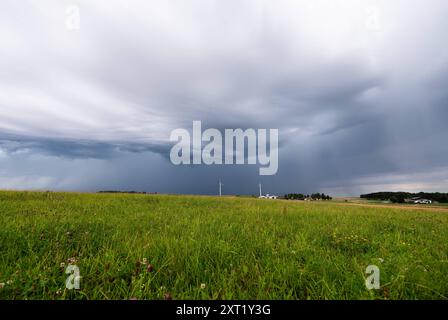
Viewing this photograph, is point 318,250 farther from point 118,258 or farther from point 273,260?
point 118,258

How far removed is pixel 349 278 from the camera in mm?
3391

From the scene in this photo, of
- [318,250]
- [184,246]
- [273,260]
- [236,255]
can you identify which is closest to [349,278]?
[273,260]

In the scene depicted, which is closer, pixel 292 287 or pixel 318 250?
pixel 292 287

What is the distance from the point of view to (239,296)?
2.95 m

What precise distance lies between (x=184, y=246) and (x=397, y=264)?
3.44 metres

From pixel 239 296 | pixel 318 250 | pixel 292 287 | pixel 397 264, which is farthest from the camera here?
pixel 318 250

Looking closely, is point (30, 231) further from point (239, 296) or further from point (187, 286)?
point (239, 296)
